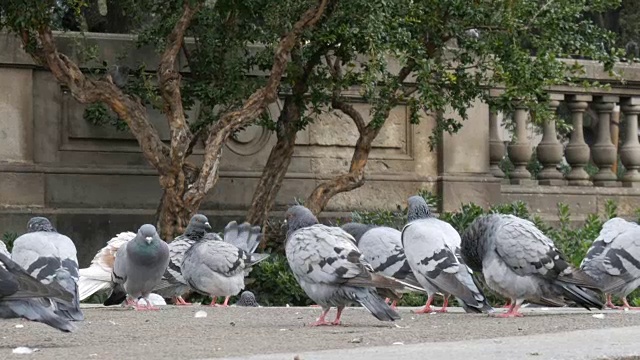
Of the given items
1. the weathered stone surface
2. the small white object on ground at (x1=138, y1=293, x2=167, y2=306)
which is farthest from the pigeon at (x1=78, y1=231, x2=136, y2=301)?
the weathered stone surface

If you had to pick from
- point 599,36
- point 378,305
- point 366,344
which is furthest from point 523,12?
point 366,344

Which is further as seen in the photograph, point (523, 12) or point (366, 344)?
point (523, 12)

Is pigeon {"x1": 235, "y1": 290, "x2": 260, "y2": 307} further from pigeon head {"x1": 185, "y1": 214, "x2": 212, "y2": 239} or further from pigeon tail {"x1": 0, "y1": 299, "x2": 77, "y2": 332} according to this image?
pigeon tail {"x1": 0, "y1": 299, "x2": 77, "y2": 332}

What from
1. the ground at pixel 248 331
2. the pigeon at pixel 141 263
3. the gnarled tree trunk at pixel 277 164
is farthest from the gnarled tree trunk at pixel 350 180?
the pigeon at pixel 141 263

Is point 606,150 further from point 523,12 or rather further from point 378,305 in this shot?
point 378,305

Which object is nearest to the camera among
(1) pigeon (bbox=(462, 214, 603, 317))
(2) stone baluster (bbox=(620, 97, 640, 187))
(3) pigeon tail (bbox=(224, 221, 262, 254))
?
(1) pigeon (bbox=(462, 214, 603, 317))

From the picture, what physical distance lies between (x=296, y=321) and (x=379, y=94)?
5263mm

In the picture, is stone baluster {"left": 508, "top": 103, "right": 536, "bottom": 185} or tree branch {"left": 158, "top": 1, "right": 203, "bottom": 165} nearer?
tree branch {"left": 158, "top": 1, "right": 203, "bottom": 165}

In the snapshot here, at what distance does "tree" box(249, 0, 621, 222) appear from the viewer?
47.9 ft

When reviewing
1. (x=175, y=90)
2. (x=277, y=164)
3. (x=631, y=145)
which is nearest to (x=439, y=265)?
(x=175, y=90)

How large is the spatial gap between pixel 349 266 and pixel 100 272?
154 inches

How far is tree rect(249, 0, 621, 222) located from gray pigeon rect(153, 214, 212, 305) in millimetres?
2269

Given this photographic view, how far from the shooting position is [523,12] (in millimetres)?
15070

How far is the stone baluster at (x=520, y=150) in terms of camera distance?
1709 centimetres
